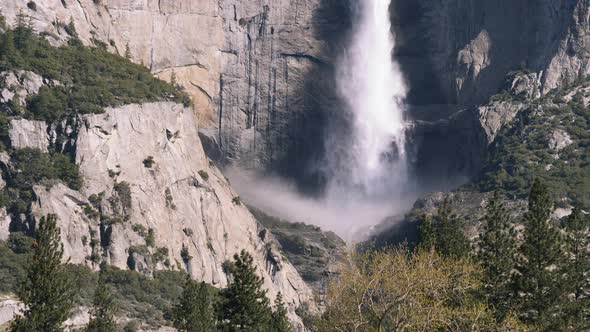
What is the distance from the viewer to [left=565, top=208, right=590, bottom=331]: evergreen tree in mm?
95000

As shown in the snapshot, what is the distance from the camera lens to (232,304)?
343 feet

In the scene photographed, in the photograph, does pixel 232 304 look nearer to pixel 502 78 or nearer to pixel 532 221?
pixel 532 221

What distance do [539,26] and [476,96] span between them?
1031 cm

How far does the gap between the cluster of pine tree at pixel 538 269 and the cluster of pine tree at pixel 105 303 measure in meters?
13.3

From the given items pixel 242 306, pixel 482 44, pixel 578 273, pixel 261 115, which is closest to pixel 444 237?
pixel 578 273

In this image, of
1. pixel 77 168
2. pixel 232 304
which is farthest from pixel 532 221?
pixel 77 168

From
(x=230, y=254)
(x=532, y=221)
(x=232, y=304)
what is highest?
(x=532, y=221)

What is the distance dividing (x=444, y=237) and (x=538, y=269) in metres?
13.7

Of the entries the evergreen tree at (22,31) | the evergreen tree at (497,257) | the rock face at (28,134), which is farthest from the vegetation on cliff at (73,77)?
the evergreen tree at (497,257)

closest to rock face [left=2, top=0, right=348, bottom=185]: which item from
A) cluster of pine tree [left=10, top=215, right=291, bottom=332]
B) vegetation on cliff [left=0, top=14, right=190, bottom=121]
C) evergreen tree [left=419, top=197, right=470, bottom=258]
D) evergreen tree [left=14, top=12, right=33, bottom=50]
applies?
vegetation on cliff [left=0, top=14, right=190, bottom=121]

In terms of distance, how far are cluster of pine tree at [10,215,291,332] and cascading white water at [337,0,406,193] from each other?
6432cm

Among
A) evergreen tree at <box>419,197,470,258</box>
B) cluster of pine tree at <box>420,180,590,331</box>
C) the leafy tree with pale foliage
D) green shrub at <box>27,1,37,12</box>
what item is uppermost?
green shrub at <box>27,1,37,12</box>

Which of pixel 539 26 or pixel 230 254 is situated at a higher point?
pixel 539 26

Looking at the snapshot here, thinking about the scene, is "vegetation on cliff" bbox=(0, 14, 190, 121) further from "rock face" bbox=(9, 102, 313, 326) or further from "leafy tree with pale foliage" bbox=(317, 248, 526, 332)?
"leafy tree with pale foliage" bbox=(317, 248, 526, 332)
